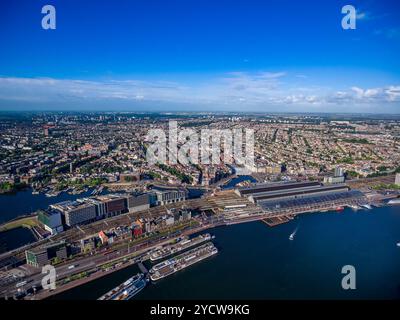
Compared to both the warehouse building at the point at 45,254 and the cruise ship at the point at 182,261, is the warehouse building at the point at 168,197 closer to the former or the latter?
the cruise ship at the point at 182,261

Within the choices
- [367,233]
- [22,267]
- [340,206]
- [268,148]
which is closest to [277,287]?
[367,233]

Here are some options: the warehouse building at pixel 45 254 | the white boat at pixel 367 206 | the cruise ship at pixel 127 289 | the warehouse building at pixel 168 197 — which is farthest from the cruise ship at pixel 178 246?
the white boat at pixel 367 206

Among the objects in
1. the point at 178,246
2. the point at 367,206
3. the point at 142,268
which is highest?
the point at 367,206

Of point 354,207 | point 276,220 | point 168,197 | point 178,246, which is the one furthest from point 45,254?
point 354,207

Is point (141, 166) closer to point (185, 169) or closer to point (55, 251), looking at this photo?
point (185, 169)

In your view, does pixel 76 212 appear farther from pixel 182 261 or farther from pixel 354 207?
pixel 354 207

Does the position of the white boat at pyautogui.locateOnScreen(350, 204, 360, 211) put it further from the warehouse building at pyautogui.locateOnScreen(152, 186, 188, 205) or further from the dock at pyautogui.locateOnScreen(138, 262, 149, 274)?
the dock at pyautogui.locateOnScreen(138, 262, 149, 274)
